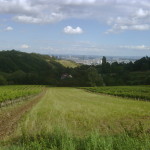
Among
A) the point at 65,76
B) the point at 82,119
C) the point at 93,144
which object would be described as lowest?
the point at 65,76

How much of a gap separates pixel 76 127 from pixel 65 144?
304 inches

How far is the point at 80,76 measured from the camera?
155750 millimetres

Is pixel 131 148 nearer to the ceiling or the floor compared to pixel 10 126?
nearer to the ceiling

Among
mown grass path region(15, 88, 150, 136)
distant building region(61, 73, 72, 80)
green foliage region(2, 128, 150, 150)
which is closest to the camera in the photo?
green foliage region(2, 128, 150, 150)

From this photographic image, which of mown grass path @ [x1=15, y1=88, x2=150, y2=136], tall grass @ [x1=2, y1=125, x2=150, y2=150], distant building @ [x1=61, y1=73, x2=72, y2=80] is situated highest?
tall grass @ [x1=2, y1=125, x2=150, y2=150]

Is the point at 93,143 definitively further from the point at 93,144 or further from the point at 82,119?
the point at 82,119

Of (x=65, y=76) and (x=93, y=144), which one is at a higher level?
(x=93, y=144)

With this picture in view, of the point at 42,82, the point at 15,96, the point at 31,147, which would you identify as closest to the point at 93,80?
the point at 42,82

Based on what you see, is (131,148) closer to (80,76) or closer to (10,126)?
(10,126)

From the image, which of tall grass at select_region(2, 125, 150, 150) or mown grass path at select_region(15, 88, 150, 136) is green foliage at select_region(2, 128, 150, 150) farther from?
mown grass path at select_region(15, 88, 150, 136)

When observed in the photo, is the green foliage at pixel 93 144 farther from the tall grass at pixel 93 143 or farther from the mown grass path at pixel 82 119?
the mown grass path at pixel 82 119

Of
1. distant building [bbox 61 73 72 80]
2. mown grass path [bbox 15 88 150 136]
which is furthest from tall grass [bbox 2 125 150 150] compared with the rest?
distant building [bbox 61 73 72 80]

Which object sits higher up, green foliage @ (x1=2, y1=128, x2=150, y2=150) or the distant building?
green foliage @ (x1=2, y1=128, x2=150, y2=150)

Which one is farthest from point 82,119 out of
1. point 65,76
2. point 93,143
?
point 65,76
